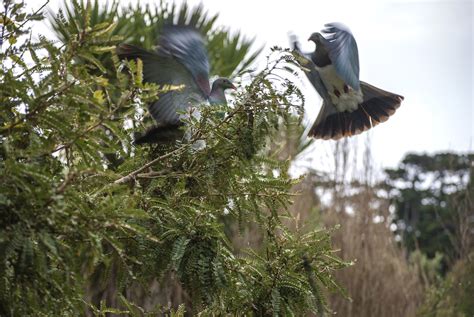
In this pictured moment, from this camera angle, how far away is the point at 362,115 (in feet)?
15.7

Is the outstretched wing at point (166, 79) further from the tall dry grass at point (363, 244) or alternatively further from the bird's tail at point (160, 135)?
the tall dry grass at point (363, 244)

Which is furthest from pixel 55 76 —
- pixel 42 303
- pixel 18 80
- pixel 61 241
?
pixel 42 303

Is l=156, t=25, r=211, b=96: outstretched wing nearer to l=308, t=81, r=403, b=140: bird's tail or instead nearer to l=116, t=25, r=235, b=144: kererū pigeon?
l=116, t=25, r=235, b=144: kererū pigeon

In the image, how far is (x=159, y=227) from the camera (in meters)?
2.89

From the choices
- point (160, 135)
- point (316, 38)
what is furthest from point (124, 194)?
point (316, 38)

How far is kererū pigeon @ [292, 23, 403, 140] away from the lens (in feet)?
14.8

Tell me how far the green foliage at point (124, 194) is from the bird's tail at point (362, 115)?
1.55 meters

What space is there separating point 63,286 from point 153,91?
2.32 feet

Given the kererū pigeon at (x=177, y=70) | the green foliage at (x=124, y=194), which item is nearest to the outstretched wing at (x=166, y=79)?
the kererū pigeon at (x=177, y=70)

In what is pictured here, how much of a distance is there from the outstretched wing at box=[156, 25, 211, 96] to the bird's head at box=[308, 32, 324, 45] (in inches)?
26.9

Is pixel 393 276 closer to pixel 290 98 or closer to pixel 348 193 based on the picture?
pixel 348 193

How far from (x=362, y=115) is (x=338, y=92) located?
0.24m

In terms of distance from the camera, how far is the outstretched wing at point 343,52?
4.41 m

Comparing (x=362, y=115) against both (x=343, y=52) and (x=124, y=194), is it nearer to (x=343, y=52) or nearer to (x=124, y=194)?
(x=343, y=52)
